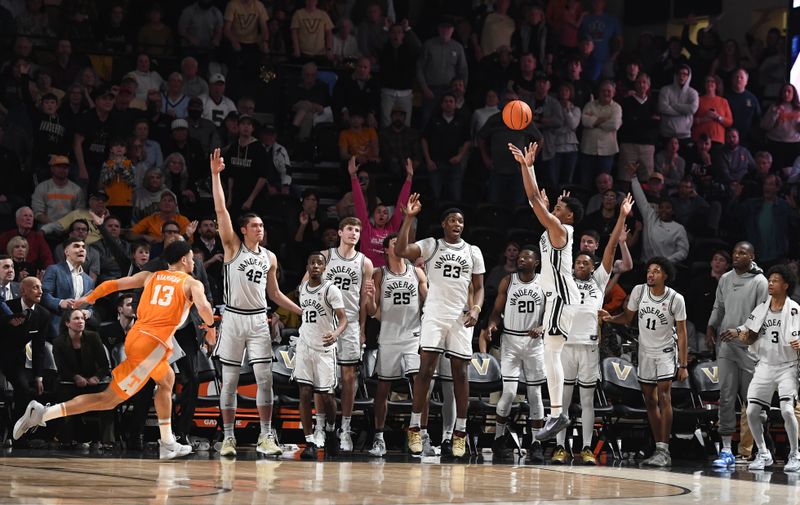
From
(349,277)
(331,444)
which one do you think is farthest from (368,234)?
(331,444)

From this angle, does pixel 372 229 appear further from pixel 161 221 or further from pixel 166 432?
pixel 166 432

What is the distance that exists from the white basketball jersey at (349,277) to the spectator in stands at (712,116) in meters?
7.80

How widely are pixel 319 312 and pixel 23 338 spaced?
299cm

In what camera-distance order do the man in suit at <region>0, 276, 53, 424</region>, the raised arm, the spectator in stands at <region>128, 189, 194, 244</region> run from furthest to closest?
the spectator in stands at <region>128, 189, 194, 244</region> → the man in suit at <region>0, 276, 53, 424</region> → the raised arm

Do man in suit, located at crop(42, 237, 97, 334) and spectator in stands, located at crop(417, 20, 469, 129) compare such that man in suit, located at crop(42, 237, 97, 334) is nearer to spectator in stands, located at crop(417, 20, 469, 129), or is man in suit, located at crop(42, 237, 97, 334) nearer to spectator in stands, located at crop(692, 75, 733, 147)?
spectator in stands, located at crop(417, 20, 469, 129)

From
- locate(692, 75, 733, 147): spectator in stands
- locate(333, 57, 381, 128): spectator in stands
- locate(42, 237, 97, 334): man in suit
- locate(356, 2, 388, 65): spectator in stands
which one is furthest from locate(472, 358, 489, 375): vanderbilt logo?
locate(692, 75, 733, 147): spectator in stands

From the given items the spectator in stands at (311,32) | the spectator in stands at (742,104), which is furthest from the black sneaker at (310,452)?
the spectator in stands at (742,104)

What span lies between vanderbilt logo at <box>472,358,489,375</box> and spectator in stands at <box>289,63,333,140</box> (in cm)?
490

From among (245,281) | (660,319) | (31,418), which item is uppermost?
(245,281)

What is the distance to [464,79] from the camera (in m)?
18.6

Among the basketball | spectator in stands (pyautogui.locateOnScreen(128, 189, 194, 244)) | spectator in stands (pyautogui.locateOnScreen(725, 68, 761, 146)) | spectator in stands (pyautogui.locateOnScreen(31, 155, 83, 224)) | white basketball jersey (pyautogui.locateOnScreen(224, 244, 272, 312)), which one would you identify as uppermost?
spectator in stands (pyautogui.locateOnScreen(725, 68, 761, 146))

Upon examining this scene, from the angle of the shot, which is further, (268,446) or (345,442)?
(345,442)

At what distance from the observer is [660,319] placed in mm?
13453

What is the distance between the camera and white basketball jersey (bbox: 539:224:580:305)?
12117mm
